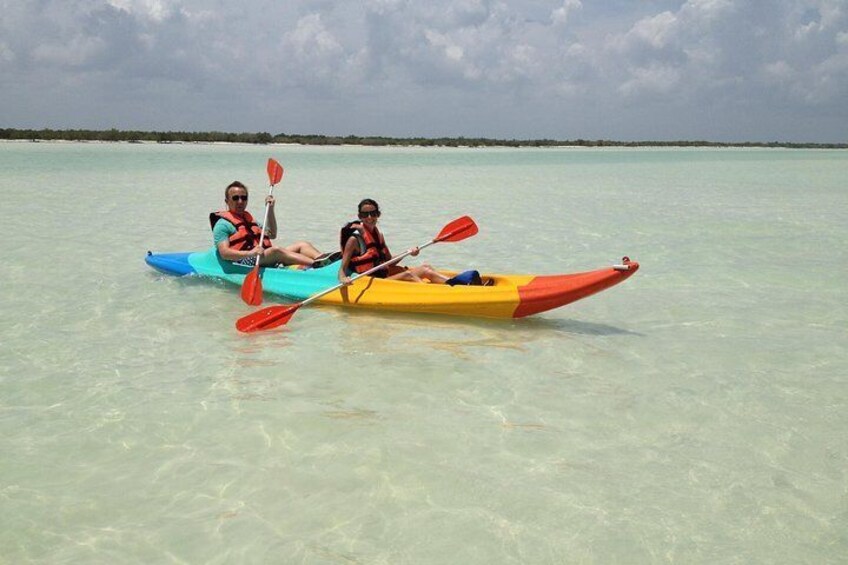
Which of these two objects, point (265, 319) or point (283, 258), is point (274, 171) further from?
point (265, 319)

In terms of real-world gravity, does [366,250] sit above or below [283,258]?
above

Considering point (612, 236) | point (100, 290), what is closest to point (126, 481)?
point (100, 290)

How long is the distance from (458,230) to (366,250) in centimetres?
90

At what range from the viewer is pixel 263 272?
7160mm

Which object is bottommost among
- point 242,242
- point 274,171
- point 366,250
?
point 242,242

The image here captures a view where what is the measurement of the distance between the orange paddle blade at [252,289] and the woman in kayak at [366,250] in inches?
31.3

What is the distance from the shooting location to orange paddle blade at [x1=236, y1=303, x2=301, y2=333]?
5.81 meters

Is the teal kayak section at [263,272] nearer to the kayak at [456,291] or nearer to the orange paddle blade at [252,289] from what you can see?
the kayak at [456,291]

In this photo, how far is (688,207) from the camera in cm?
1605

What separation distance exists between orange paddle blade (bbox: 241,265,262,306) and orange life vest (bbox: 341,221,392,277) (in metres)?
0.87

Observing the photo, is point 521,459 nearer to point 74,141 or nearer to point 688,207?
point 688,207

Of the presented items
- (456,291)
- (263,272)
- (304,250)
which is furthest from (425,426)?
(304,250)

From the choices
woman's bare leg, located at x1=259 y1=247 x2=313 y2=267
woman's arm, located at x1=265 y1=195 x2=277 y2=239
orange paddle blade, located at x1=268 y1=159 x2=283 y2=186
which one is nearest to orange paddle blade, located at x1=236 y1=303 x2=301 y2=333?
woman's bare leg, located at x1=259 y1=247 x2=313 y2=267

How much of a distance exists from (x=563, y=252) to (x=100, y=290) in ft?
18.9
